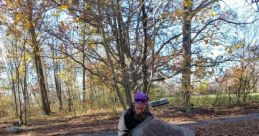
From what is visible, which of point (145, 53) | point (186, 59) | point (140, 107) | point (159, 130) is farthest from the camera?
point (186, 59)

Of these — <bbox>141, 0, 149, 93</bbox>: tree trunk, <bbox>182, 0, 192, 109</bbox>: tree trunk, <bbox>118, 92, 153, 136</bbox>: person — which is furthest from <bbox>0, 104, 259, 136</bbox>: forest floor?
<bbox>118, 92, 153, 136</bbox>: person

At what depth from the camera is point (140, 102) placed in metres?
4.91

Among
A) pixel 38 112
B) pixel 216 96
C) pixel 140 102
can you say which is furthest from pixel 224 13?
pixel 38 112

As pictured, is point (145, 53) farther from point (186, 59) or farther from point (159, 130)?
point (186, 59)

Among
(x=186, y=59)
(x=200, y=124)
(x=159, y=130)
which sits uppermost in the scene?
(x=186, y=59)

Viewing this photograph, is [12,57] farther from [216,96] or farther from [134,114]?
[134,114]

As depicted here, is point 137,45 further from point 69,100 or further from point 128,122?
point 69,100

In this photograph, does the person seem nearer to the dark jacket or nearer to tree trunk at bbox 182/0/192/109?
the dark jacket

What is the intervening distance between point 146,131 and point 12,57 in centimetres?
1864

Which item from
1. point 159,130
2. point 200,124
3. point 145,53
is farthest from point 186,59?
point 159,130

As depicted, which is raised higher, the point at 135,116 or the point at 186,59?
the point at 186,59

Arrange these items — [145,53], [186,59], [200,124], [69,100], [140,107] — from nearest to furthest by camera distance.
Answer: [140,107], [145,53], [186,59], [200,124], [69,100]

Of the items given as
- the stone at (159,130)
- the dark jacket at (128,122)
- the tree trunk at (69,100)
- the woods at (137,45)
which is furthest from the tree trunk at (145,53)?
the tree trunk at (69,100)

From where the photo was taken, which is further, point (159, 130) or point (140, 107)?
point (140, 107)
